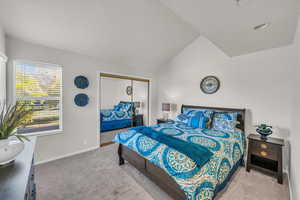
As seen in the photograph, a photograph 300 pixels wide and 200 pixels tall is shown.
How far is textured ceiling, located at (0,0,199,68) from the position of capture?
78.2 inches

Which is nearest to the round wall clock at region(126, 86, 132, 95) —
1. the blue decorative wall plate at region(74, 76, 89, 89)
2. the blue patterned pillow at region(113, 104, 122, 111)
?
the blue patterned pillow at region(113, 104, 122, 111)

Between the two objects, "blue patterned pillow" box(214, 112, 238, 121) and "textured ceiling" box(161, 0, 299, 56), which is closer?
"textured ceiling" box(161, 0, 299, 56)

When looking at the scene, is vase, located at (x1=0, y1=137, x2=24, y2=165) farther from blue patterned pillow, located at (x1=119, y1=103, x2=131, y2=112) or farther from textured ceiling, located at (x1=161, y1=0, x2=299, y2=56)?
blue patterned pillow, located at (x1=119, y1=103, x2=131, y2=112)

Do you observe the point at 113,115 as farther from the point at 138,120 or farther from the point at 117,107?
the point at 138,120

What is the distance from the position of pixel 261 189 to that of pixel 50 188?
3.32 m

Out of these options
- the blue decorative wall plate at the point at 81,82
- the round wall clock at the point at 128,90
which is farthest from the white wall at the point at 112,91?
the blue decorative wall plate at the point at 81,82

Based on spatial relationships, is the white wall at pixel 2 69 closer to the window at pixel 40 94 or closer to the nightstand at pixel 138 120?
the window at pixel 40 94

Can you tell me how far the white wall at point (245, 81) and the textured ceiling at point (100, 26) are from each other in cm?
79

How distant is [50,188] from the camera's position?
1.95 m

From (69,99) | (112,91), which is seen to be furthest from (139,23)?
(69,99)

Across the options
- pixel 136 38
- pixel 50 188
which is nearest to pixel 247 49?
pixel 136 38

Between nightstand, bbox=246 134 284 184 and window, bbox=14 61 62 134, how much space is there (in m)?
4.10

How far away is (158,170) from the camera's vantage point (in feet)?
6.02

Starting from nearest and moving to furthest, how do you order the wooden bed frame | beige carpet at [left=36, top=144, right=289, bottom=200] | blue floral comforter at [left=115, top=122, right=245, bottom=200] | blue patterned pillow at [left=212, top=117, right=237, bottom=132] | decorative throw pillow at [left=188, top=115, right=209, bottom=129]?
→ blue floral comforter at [left=115, top=122, right=245, bottom=200]
the wooden bed frame
beige carpet at [left=36, top=144, right=289, bottom=200]
blue patterned pillow at [left=212, top=117, right=237, bottom=132]
decorative throw pillow at [left=188, top=115, right=209, bottom=129]
